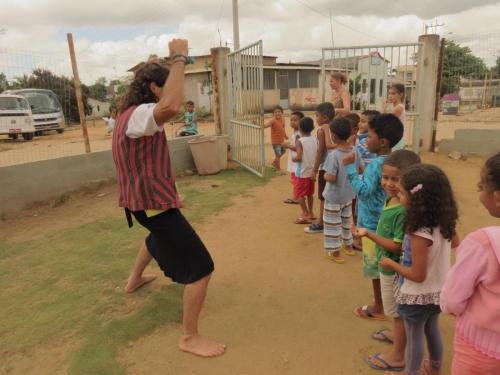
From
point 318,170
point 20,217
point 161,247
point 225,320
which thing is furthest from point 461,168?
point 20,217

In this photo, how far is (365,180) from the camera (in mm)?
2775

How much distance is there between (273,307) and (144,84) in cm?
192

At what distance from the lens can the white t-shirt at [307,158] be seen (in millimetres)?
4859

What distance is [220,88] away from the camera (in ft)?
27.3

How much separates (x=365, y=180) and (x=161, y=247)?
1.45 metres

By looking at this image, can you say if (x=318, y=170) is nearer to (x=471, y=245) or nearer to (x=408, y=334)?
(x=408, y=334)

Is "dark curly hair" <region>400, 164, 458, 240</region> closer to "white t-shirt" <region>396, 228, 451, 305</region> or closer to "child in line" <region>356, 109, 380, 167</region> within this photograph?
"white t-shirt" <region>396, 228, 451, 305</region>

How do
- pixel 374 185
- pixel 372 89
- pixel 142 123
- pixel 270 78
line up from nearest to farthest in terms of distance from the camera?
1. pixel 142 123
2. pixel 374 185
3. pixel 372 89
4. pixel 270 78

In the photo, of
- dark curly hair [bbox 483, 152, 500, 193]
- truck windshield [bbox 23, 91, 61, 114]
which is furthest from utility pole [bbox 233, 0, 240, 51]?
dark curly hair [bbox 483, 152, 500, 193]

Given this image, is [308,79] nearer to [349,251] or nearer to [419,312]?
[349,251]

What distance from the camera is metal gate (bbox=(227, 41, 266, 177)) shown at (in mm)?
6582

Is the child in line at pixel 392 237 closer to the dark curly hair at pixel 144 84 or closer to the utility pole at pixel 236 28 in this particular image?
the dark curly hair at pixel 144 84

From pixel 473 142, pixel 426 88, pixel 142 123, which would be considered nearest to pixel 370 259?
pixel 142 123

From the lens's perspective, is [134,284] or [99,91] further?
[99,91]
